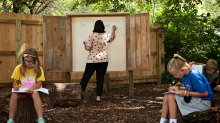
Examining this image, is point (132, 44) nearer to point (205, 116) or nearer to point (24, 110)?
point (24, 110)

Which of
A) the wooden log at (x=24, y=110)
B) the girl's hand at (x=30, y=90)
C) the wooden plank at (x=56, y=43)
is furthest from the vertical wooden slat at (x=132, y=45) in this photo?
the girl's hand at (x=30, y=90)

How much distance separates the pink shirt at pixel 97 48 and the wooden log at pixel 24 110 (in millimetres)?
2836

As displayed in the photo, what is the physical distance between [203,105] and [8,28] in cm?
643

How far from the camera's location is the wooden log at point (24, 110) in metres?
5.97

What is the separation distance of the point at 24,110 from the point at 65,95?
2.08 m

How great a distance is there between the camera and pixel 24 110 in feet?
19.6

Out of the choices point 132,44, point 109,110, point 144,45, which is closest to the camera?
point 109,110

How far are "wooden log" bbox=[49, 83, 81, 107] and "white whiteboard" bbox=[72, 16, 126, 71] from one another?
1631mm

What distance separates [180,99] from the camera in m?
5.26

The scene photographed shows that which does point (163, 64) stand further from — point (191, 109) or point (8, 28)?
point (191, 109)

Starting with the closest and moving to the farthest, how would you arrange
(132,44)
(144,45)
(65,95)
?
(65,95), (144,45), (132,44)

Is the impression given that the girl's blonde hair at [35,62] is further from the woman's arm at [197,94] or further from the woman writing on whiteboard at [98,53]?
the woman writing on whiteboard at [98,53]

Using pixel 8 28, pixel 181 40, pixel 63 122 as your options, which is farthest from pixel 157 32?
pixel 63 122

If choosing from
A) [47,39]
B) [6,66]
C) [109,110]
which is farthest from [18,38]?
[109,110]
